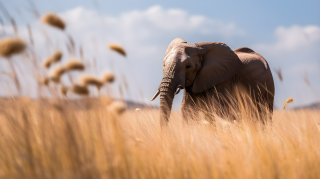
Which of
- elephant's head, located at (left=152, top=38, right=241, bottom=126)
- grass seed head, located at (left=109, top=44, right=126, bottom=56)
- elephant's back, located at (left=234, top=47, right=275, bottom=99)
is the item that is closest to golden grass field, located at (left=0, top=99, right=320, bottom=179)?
grass seed head, located at (left=109, top=44, right=126, bottom=56)

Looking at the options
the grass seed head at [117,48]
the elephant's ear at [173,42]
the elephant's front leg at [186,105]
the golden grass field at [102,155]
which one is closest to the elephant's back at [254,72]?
the elephant's front leg at [186,105]

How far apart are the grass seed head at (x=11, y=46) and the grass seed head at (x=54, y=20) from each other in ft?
0.73

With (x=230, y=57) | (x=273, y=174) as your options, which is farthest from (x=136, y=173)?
(x=230, y=57)

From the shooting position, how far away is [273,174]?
184 centimetres

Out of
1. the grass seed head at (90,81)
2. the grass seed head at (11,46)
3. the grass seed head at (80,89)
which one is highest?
the grass seed head at (11,46)

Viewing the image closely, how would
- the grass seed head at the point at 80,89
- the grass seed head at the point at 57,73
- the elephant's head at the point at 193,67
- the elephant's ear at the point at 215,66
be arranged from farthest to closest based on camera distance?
the elephant's ear at the point at 215,66
the elephant's head at the point at 193,67
the grass seed head at the point at 57,73
the grass seed head at the point at 80,89

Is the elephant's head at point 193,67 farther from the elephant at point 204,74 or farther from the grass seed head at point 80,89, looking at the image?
the grass seed head at point 80,89

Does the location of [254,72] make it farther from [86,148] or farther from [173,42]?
[86,148]

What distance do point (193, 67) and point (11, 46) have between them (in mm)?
4036

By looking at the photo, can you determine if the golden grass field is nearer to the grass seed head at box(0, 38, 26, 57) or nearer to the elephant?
the grass seed head at box(0, 38, 26, 57)

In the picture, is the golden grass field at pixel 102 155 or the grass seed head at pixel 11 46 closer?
the grass seed head at pixel 11 46

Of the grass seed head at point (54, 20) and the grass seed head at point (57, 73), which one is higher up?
the grass seed head at point (54, 20)

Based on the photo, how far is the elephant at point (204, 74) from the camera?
4.87 m

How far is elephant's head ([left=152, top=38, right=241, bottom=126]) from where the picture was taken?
4797 millimetres
